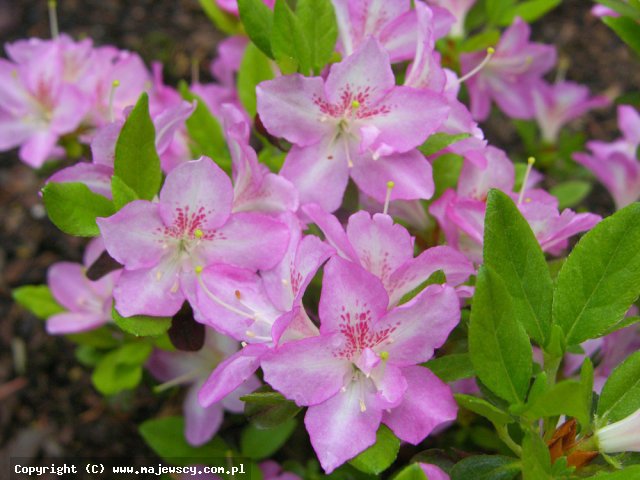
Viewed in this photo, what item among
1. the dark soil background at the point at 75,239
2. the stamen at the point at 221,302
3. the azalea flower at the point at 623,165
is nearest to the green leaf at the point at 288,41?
the stamen at the point at 221,302

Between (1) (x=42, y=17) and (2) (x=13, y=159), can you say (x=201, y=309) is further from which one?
(1) (x=42, y=17)

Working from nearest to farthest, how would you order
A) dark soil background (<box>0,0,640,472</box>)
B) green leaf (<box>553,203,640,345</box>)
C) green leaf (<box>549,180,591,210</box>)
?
green leaf (<box>553,203,640,345</box>) → green leaf (<box>549,180,591,210</box>) → dark soil background (<box>0,0,640,472</box>)

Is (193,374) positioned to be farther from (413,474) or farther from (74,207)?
(413,474)

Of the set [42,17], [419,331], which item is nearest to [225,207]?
[419,331]

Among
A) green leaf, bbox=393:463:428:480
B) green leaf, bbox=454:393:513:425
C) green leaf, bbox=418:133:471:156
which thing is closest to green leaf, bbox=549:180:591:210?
green leaf, bbox=418:133:471:156

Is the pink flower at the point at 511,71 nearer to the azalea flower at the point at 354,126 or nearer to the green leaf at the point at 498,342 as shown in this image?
the azalea flower at the point at 354,126

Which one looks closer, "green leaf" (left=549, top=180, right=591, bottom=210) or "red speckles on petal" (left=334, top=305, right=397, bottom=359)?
"red speckles on petal" (left=334, top=305, right=397, bottom=359)

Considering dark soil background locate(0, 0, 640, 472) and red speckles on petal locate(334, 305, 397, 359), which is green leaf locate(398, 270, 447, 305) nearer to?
red speckles on petal locate(334, 305, 397, 359)

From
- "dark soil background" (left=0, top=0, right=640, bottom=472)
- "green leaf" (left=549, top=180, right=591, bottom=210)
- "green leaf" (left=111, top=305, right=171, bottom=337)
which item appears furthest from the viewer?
"dark soil background" (left=0, top=0, right=640, bottom=472)
